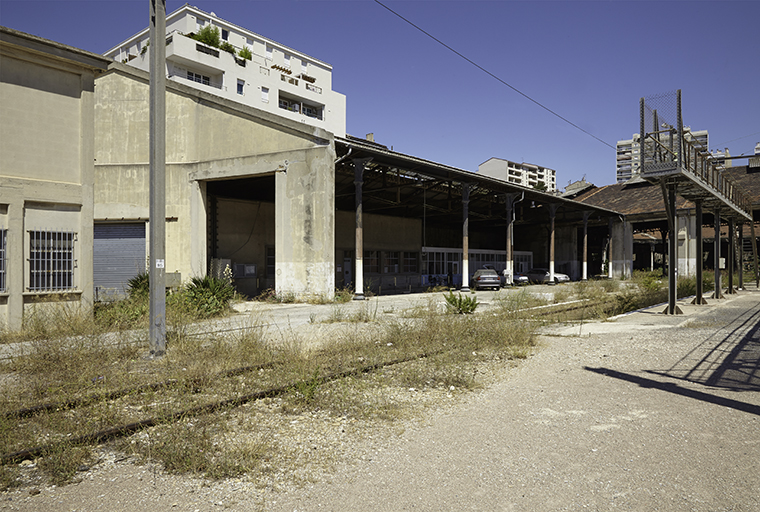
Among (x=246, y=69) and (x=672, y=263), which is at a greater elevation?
(x=246, y=69)

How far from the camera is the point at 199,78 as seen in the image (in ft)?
157

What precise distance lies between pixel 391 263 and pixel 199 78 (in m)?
30.8

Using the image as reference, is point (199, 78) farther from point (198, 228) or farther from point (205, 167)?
point (198, 228)

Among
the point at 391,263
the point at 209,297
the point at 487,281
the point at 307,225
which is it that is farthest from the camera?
the point at 391,263

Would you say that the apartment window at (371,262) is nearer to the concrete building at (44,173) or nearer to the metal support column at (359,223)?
the metal support column at (359,223)

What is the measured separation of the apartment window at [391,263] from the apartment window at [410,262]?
1015 mm

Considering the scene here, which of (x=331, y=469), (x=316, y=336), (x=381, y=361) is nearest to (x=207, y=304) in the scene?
(x=316, y=336)

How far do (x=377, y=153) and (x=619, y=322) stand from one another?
11344mm

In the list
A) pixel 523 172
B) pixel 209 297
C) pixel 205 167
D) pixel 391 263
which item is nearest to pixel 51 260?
pixel 209 297

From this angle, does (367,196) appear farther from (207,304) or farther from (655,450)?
(655,450)

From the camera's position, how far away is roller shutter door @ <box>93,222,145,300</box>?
1952 centimetres

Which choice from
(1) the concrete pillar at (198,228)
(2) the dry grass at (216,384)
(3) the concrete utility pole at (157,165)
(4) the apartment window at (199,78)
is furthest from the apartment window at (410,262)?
(4) the apartment window at (199,78)

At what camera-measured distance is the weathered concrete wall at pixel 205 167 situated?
→ 1853 cm

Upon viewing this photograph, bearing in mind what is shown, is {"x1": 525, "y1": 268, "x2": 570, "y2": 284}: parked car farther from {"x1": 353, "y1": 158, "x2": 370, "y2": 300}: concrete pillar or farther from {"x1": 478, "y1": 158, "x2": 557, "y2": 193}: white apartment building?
{"x1": 478, "y1": 158, "x2": 557, "y2": 193}: white apartment building
